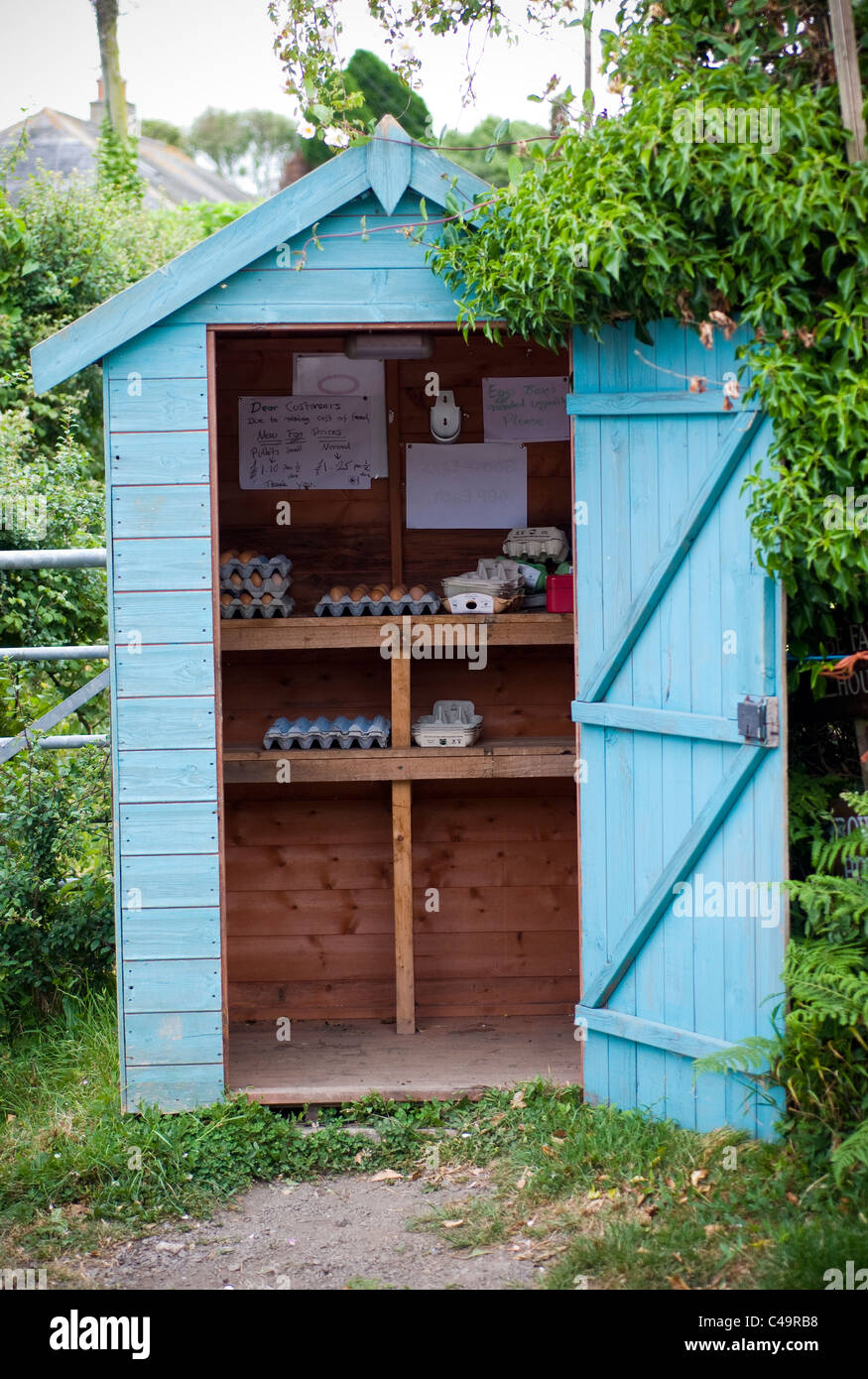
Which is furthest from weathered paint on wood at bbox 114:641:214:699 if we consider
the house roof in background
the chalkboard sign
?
the house roof in background

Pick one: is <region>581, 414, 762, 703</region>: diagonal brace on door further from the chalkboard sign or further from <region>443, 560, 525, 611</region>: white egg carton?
the chalkboard sign

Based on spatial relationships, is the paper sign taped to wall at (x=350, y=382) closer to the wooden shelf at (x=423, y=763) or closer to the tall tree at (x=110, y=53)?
the wooden shelf at (x=423, y=763)

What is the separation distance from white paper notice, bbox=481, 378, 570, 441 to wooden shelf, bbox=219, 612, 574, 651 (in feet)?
3.04

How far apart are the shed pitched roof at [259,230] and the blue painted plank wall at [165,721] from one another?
11 centimetres

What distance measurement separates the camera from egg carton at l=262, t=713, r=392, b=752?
A: 5535 mm

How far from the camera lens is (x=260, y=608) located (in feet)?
17.9

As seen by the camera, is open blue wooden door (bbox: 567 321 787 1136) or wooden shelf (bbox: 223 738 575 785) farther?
wooden shelf (bbox: 223 738 575 785)

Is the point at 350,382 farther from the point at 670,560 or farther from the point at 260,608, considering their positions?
the point at 670,560

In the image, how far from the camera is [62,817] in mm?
5535

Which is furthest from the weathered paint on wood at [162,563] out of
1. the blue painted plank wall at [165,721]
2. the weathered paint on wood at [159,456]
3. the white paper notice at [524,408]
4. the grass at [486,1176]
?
the grass at [486,1176]

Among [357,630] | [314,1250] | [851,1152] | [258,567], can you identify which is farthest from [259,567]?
A: [851,1152]
